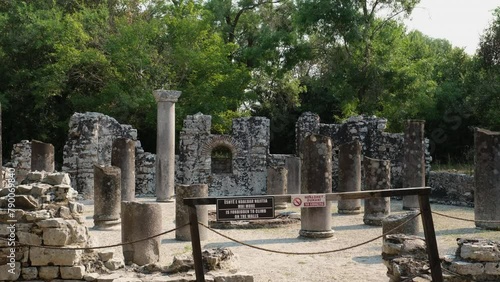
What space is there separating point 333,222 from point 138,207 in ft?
24.0

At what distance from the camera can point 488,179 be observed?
14703 mm

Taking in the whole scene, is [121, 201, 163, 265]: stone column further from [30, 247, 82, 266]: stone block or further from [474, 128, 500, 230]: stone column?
[474, 128, 500, 230]: stone column

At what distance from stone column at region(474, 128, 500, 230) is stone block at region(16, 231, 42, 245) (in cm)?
1084

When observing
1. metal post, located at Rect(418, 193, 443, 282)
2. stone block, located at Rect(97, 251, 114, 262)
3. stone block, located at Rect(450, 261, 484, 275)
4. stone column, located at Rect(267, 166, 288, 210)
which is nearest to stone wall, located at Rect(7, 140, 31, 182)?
stone column, located at Rect(267, 166, 288, 210)

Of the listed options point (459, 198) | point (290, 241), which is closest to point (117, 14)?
point (459, 198)

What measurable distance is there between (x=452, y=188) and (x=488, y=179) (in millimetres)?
6644

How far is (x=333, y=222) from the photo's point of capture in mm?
16922

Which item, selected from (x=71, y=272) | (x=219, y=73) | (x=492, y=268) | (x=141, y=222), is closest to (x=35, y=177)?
(x=71, y=272)

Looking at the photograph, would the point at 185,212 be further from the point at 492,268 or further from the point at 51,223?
the point at 492,268

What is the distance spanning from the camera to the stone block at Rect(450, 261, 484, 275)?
8.04 metres

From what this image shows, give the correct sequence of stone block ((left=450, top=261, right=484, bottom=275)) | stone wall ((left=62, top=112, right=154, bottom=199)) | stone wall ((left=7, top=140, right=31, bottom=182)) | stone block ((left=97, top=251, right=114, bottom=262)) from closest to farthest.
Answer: stone block ((left=450, top=261, right=484, bottom=275))
stone block ((left=97, top=251, right=114, bottom=262))
stone wall ((left=62, top=112, right=154, bottom=199))
stone wall ((left=7, top=140, right=31, bottom=182))

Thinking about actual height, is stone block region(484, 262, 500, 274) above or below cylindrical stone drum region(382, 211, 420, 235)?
below

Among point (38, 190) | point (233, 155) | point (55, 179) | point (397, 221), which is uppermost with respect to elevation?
point (233, 155)

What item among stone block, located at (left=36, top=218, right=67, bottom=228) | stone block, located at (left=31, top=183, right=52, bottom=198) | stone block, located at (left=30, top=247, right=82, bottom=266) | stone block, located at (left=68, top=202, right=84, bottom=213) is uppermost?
A: stone block, located at (left=31, top=183, right=52, bottom=198)
